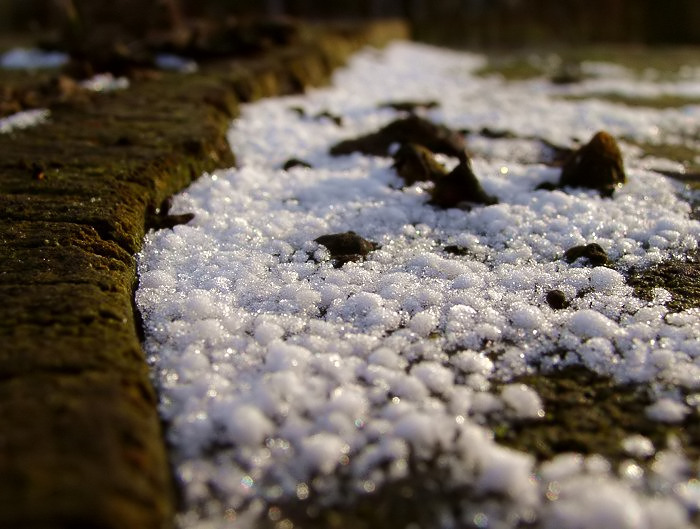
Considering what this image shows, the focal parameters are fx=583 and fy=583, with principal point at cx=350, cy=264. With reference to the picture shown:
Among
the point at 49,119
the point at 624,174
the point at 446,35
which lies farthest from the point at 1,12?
the point at 624,174

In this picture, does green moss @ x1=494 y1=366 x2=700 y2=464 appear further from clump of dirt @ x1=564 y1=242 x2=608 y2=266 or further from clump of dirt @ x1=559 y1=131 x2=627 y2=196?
clump of dirt @ x1=559 y1=131 x2=627 y2=196

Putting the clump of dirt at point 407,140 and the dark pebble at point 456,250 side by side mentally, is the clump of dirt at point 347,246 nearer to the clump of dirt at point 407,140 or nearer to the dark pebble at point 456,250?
the dark pebble at point 456,250

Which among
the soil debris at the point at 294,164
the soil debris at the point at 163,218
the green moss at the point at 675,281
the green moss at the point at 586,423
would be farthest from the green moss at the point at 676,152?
the soil debris at the point at 163,218

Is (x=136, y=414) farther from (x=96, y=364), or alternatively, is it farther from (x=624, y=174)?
(x=624, y=174)

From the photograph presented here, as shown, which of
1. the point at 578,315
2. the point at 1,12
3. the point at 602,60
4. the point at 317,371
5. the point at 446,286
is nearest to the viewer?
the point at 317,371


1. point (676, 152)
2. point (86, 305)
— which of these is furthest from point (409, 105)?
point (86, 305)

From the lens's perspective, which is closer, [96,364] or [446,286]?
[96,364]

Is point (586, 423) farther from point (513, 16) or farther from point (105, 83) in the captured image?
point (513, 16)
